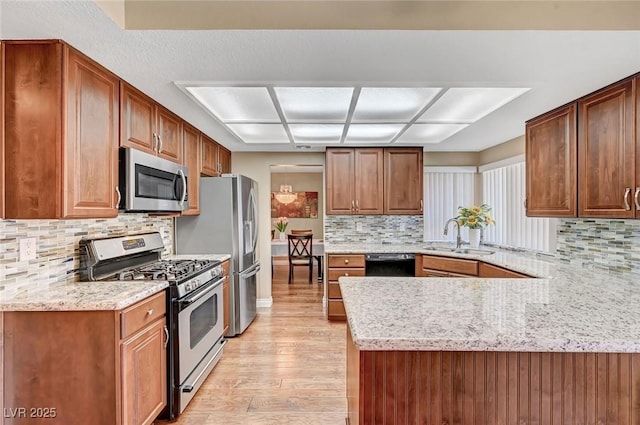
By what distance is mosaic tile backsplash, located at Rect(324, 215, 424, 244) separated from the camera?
468 cm

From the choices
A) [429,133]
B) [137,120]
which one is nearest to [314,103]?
[137,120]

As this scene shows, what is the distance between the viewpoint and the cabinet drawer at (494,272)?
2811 millimetres

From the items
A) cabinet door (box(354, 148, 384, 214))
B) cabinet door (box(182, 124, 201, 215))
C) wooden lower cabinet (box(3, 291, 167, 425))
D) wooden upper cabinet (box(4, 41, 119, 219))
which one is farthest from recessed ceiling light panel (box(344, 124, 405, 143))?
wooden lower cabinet (box(3, 291, 167, 425))

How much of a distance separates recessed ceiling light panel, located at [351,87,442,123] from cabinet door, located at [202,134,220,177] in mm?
1623

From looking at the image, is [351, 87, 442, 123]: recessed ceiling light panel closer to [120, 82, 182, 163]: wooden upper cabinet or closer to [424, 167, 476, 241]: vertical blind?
[120, 82, 182, 163]: wooden upper cabinet

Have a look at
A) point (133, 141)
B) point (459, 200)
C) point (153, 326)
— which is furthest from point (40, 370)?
point (459, 200)

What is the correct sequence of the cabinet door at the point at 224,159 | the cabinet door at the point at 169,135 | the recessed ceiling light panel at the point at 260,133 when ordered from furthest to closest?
the cabinet door at the point at 224,159
the recessed ceiling light panel at the point at 260,133
the cabinet door at the point at 169,135

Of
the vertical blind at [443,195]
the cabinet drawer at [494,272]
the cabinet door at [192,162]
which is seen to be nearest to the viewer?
the cabinet drawer at [494,272]

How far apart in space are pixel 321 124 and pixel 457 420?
101 inches

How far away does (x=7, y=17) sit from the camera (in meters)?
1.46

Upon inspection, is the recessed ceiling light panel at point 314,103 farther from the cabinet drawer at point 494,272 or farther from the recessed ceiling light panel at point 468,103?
the cabinet drawer at point 494,272

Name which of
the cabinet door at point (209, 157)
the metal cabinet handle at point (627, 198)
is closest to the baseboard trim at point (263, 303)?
the cabinet door at point (209, 157)

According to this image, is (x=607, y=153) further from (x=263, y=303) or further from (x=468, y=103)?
(x=263, y=303)

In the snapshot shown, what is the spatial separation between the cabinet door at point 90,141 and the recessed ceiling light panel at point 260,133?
1.31 meters
